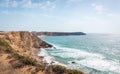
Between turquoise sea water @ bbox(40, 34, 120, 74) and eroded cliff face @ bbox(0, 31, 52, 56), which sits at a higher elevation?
eroded cliff face @ bbox(0, 31, 52, 56)

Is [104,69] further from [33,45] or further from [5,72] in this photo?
[33,45]

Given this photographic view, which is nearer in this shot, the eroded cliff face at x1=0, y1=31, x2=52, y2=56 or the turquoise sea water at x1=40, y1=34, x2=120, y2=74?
the turquoise sea water at x1=40, y1=34, x2=120, y2=74

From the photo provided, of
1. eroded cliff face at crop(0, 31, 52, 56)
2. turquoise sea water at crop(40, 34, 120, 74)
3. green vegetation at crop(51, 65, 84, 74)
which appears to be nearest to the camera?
green vegetation at crop(51, 65, 84, 74)

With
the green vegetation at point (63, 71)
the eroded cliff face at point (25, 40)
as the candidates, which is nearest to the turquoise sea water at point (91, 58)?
the eroded cliff face at point (25, 40)

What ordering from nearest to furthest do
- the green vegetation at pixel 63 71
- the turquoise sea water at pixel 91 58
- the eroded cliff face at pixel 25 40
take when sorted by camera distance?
the green vegetation at pixel 63 71 < the turquoise sea water at pixel 91 58 < the eroded cliff face at pixel 25 40

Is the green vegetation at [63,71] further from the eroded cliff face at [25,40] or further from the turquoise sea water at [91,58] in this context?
the eroded cliff face at [25,40]

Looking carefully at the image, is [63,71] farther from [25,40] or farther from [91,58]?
[25,40]

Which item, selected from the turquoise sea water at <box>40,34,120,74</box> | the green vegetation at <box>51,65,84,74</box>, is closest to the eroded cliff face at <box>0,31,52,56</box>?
Result: the turquoise sea water at <box>40,34,120,74</box>

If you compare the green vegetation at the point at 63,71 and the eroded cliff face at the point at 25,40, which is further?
the eroded cliff face at the point at 25,40

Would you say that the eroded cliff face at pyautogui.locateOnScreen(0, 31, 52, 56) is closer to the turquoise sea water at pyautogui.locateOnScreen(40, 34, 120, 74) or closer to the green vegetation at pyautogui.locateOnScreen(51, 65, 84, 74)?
the turquoise sea water at pyautogui.locateOnScreen(40, 34, 120, 74)

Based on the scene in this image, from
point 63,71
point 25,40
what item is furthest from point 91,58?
point 63,71

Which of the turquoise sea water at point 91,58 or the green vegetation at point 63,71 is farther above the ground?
the green vegetation at point 63,71
